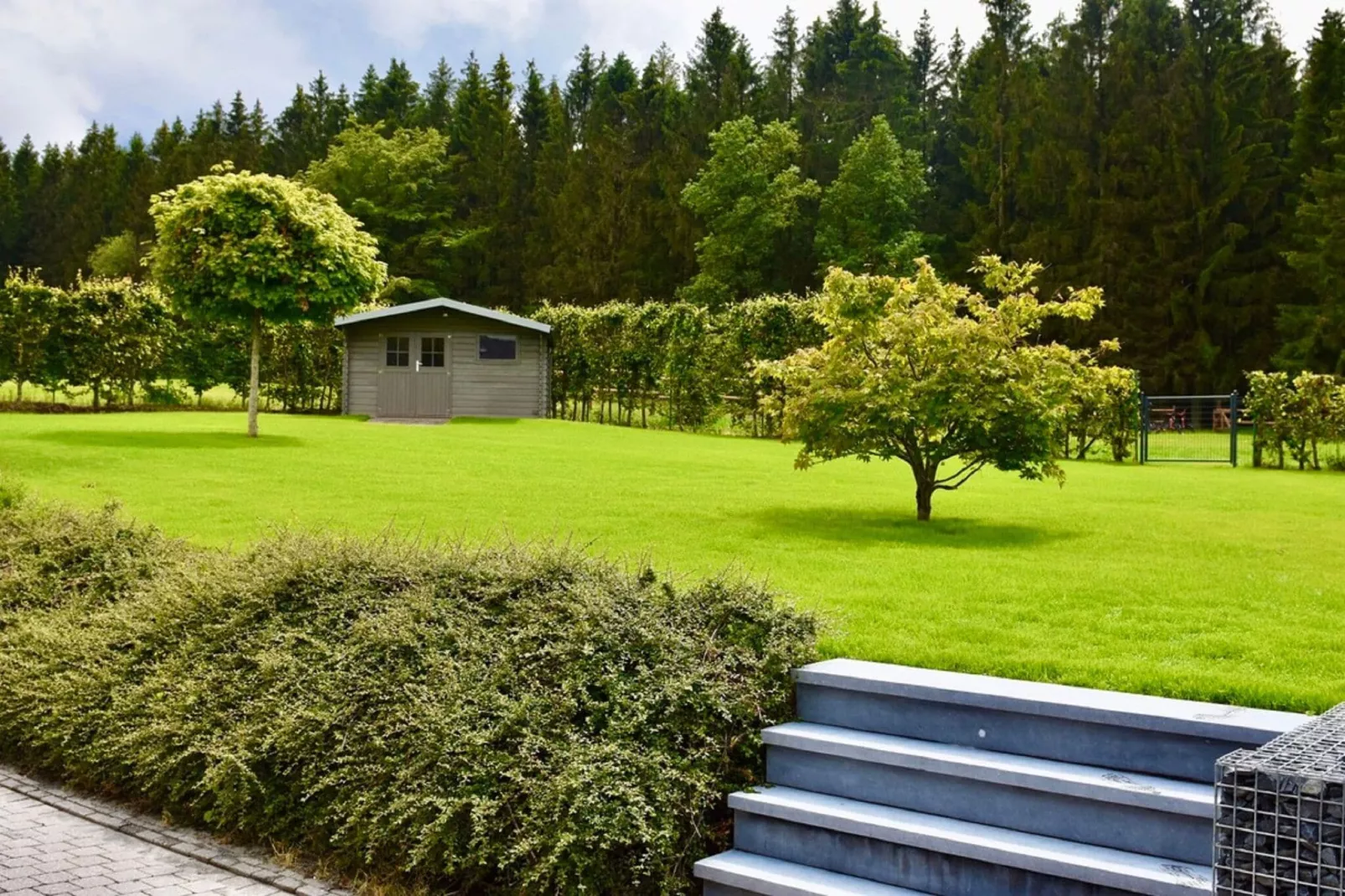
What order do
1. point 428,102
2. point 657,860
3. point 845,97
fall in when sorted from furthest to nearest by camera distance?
point 428,102 → point 845,97 → point 657,860

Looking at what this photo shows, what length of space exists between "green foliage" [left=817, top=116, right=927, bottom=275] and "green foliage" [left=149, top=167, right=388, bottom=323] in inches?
984

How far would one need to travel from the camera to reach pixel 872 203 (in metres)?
43.1

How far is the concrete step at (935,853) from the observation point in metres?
4.04

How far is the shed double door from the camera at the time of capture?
2777 centimetres

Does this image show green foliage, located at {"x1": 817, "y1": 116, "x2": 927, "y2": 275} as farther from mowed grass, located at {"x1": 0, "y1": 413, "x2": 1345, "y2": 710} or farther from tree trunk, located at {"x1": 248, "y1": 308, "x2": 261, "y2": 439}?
tree trunk, located at {"x1": 248, "y1": 308, "x2": 261, "y2": 439}

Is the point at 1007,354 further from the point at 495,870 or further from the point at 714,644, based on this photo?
the point at 495,870

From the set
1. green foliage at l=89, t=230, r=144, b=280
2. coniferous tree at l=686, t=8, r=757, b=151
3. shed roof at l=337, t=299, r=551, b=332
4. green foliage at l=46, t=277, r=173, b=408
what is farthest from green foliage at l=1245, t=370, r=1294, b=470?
green foliage at l=89, t=230, r=144, b=280

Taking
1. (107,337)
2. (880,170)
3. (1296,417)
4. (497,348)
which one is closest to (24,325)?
(107,337)

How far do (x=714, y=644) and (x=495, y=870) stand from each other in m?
1.33

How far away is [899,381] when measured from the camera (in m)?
11.0

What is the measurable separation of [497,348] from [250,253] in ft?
30.3

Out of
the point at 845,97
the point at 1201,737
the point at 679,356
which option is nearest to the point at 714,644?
the point at 1201,737

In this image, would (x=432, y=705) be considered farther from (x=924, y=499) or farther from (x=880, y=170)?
(x=880, y=170)

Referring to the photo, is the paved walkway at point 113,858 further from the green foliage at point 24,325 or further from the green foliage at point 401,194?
the green foliage at point 401,194
